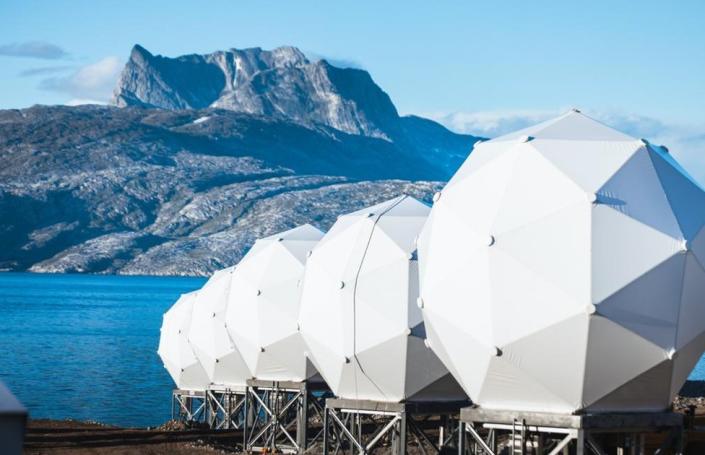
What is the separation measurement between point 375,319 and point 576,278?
39.3 ft

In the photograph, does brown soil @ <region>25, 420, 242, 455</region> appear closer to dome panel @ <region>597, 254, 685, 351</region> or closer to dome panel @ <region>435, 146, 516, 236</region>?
dome panel @ <region>435, 146, 516, 236</region>

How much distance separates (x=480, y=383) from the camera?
26.4 metres

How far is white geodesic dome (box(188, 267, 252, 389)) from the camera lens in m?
56.3

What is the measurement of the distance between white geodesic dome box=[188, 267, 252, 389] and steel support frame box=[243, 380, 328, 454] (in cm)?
479

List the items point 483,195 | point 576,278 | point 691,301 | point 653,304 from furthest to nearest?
1. point 483,195
2. point 691,301
3. point 653,304
4. point 576,278

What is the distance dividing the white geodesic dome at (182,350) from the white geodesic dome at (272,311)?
13534 millimetres

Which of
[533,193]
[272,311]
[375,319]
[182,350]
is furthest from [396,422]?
[182,350]

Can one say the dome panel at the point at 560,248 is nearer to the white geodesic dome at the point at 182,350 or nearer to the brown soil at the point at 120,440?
the brown soil at the point at 120,440

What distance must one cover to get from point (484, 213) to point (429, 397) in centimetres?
1114

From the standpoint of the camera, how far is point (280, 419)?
160 feet

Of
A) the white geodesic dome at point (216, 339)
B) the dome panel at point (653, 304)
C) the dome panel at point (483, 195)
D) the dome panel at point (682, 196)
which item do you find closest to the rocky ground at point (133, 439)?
the white geodesic dome at point (216, 339)

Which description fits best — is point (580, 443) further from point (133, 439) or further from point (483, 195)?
point (133, 439)

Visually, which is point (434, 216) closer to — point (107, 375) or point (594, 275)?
point (594, 275)

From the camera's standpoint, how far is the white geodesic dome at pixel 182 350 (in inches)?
2507
